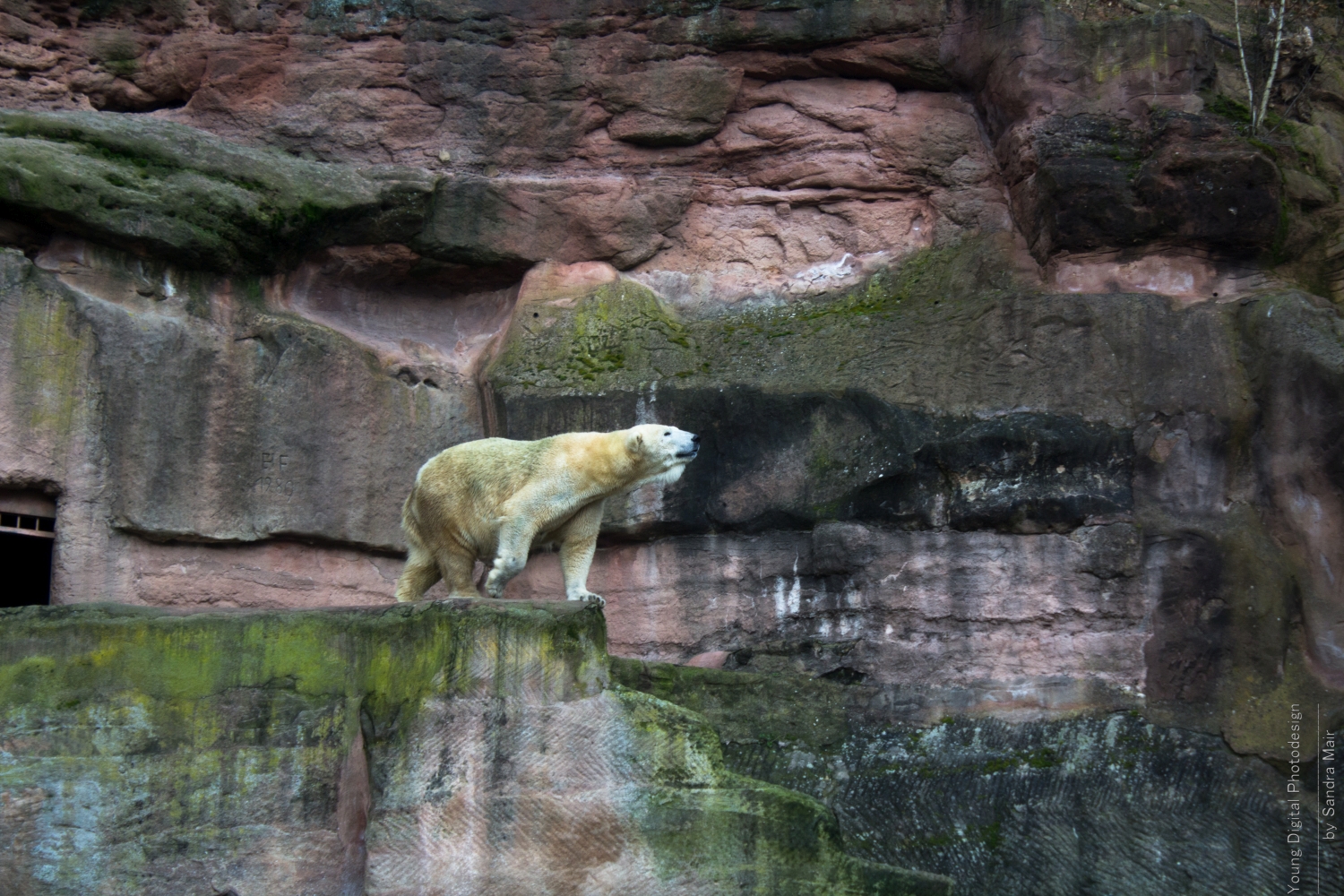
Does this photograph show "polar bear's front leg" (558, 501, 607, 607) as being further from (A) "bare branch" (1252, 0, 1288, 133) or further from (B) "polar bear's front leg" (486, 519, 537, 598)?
(A) "bare branch" (1252, 0, 1288, 133)

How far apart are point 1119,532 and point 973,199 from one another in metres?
3.29

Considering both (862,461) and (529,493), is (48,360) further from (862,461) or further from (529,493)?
(862,461)

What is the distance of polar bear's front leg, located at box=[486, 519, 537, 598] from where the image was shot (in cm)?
779

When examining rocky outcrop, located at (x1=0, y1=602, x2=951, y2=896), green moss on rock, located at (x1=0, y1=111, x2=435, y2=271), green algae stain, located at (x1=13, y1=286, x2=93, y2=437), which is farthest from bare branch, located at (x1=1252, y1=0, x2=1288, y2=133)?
green algae stain, located at (x1=13, y1=286, x2=93, y2=437)

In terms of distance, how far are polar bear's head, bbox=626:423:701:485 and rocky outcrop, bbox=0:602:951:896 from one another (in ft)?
4.40

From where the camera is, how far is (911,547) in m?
9.57

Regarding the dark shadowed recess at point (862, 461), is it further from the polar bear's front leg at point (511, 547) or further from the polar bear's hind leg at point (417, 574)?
the polar bear's front leg at point (511, 547)

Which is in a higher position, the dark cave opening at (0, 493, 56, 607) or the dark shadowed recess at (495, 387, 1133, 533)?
the dark shadowed recess at (495, 387, 1133, 533)

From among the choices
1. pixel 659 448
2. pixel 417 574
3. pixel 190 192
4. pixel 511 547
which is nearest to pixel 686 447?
pixel 659 448

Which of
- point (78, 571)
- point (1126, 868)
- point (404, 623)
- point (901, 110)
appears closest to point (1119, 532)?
point (1126, 868)

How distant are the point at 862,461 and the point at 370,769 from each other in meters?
4.49

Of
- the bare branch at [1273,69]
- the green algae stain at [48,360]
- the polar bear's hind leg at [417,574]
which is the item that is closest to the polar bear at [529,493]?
the polar bear's hind leg at [417,574]

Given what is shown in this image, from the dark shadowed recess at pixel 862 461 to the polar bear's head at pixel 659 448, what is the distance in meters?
1.86

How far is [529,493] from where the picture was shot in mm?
7848
